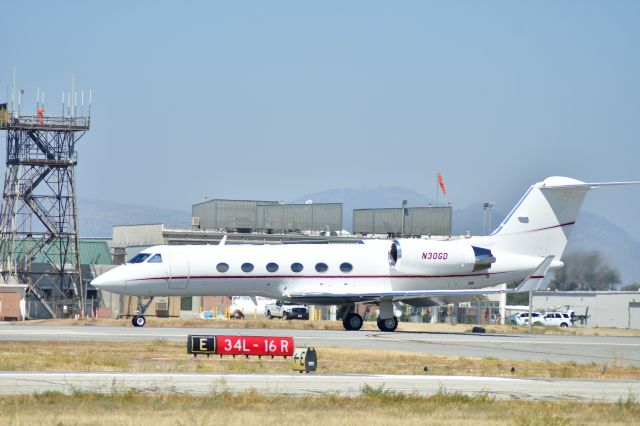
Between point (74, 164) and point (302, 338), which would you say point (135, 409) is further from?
point (74, 164)

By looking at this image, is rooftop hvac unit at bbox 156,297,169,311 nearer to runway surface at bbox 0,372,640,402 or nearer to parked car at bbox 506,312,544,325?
parked car at bbox 506,312,544,325

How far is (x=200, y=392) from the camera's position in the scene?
19766mm

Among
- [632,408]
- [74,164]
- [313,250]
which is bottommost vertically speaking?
[632,408]

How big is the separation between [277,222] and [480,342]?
168 ft

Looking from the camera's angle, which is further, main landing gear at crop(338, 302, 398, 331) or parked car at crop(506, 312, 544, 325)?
parked car at crop(506, 312, 544, 325)

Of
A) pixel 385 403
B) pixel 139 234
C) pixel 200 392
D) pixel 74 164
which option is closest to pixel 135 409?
pixel 200 392

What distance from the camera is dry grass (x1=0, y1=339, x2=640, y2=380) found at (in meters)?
25.4

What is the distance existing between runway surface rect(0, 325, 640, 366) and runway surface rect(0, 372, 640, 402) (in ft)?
28.8

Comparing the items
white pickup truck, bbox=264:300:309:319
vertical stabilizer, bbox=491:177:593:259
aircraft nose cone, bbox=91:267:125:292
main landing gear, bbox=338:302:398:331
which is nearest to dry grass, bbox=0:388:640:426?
aircraft nose cone, bbox=91:267:125:292

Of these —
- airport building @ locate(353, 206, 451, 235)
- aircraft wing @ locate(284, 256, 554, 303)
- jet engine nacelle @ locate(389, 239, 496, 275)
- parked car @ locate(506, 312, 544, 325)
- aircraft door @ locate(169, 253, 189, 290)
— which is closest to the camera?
aircraft door @ locate(169, 253, 189, 290)

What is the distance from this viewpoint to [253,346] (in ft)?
89.7

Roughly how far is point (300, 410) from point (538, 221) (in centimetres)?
3167

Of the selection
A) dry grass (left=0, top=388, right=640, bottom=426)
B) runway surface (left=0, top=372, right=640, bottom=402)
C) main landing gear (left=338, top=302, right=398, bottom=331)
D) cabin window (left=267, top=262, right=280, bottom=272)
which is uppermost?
cabin window (left=267, top=262, right=280, bottom=272)

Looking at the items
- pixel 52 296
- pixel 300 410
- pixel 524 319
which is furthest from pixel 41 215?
pixel 300 410
